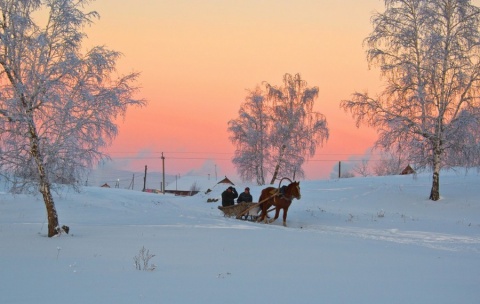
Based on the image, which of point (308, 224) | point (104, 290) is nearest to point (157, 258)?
point (104, 290)

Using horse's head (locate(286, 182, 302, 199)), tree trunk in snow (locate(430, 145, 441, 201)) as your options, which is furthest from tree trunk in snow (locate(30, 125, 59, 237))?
tree trunk in snow (locate(430, 145, 441, 201))

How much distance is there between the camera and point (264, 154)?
47656 millimetres

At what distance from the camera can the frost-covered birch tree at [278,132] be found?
153 ft

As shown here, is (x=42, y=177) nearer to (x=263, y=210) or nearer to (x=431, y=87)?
(x=263, y=210)

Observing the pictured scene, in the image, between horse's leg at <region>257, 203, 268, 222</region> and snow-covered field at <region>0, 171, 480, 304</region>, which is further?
horse's leg at <region>257, 203, 268, 222</region>

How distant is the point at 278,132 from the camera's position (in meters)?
46.4

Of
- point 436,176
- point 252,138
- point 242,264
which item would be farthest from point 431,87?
point 252,138

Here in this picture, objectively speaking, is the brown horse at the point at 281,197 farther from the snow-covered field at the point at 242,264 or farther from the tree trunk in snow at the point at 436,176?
the tree trunk in snow at the point at 436,176

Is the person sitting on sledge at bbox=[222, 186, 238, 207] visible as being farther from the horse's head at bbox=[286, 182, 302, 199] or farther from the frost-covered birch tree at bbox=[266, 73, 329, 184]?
the frost-covered birch tree at bbox=[266, 73, 329, 184]

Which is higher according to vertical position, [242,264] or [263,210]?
[263,210]

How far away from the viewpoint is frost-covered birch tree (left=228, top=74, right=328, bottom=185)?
153 feet

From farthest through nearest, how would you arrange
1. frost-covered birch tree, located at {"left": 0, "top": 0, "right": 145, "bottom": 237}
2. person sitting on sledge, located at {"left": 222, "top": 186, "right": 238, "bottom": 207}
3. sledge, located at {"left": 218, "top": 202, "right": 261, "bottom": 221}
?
person sitting on sledge, located at {"left": 222, "top": 186, "right": 238, "bottom": 207} → sledge, located at {"left": 218, "top": 202, "right": 261, "bottom": 221} → frost-covered birch tree, located at {"left": 0, "top": 0, "right": 145, "bottom": 237}

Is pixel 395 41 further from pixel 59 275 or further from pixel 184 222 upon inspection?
pixel 59 275

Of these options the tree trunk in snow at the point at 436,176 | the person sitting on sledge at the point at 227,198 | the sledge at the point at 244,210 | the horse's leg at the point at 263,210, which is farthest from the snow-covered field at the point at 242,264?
the tree trunk in snow at the point at 436,176
